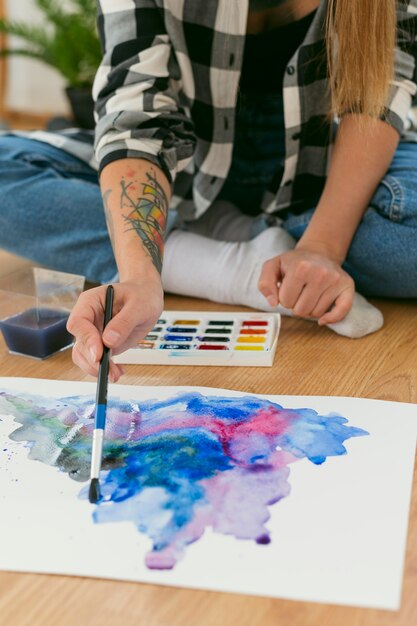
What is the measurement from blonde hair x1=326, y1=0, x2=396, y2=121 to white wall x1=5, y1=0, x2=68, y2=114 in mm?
2975

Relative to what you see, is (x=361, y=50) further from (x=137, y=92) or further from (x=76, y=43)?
(x=76, y=43)

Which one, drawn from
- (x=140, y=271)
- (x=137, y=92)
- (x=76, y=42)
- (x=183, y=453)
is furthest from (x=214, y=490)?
(x=76, y=42)

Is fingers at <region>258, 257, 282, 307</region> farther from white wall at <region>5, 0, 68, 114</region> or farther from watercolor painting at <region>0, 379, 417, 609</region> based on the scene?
white wall at <region>5, 0, 68, 114</region>

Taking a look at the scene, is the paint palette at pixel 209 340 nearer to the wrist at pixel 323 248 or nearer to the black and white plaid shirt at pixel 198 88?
the wrist at pixel 323 248

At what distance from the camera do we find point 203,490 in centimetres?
79

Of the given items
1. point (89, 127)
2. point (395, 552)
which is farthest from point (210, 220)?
point (89, 127)

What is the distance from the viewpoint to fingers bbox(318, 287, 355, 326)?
1149mm

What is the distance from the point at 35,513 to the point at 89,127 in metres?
2.04

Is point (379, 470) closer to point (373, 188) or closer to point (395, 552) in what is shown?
point (395, 552)

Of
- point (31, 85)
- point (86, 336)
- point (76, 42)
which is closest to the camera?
point (86, 336)

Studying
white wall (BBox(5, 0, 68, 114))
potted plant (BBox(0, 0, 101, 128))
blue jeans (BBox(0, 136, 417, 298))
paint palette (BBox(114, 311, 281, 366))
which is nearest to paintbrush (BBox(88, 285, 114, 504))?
paint palette (BBox(114, 311, 281, 366))

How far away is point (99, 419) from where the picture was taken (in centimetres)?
82

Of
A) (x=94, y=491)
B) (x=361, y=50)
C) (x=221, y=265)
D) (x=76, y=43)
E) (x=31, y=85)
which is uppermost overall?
(x=361, y=50)

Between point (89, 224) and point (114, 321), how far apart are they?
52cm
